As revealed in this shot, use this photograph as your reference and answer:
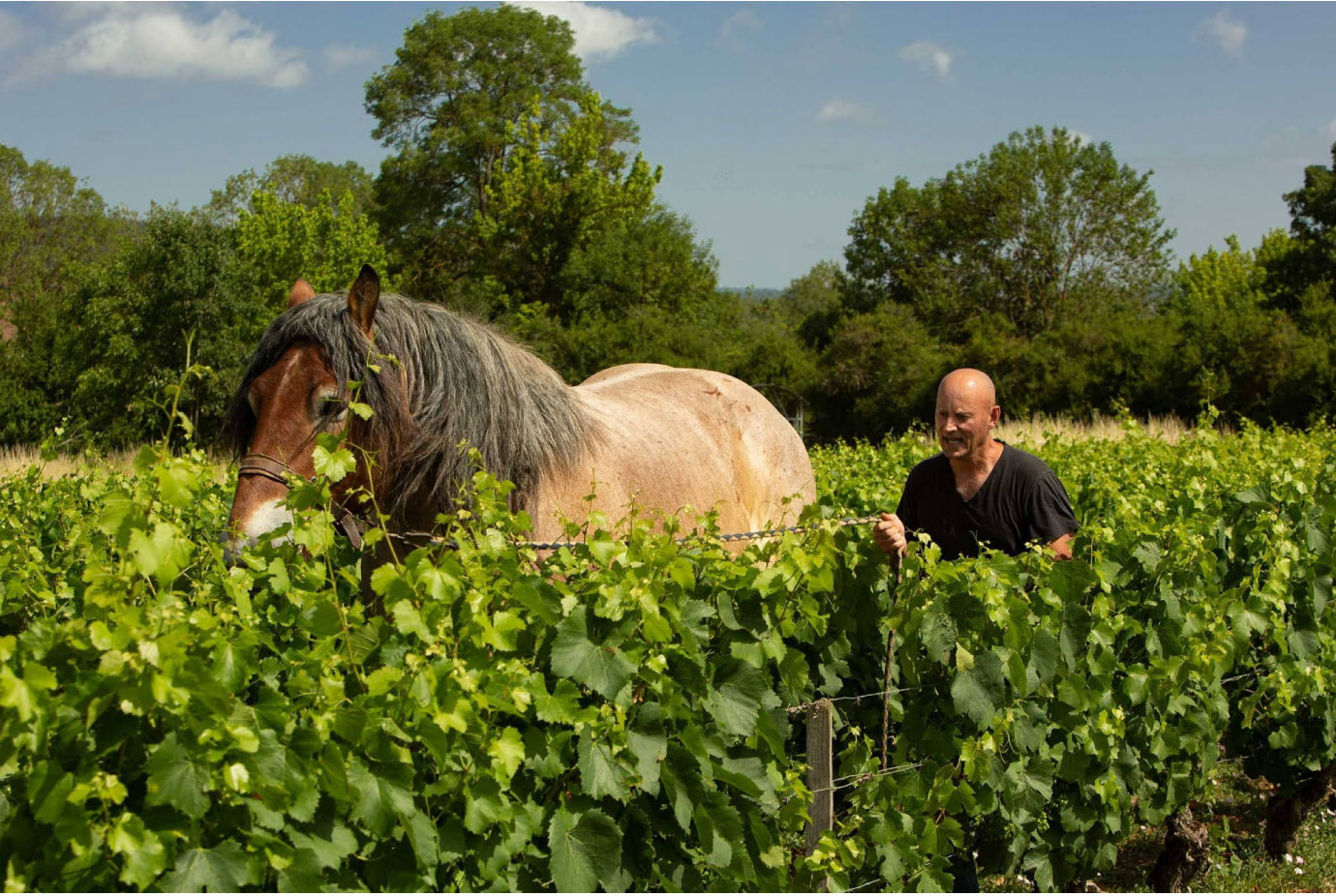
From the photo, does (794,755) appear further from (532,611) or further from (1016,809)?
(532,611)

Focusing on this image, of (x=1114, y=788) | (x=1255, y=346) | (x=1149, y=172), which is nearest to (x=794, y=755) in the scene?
(x=1114, y=788)

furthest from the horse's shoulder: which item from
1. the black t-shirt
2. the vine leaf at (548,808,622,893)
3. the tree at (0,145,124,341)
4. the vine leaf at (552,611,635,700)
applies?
the tree at (0,145,124,341)

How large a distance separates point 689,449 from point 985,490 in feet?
5.27

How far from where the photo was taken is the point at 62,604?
4.05 meters

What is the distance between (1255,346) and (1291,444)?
19084 mm

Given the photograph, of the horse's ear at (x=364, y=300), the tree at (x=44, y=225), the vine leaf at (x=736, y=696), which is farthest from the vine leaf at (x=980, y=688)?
the tree at (x=44, y=225)

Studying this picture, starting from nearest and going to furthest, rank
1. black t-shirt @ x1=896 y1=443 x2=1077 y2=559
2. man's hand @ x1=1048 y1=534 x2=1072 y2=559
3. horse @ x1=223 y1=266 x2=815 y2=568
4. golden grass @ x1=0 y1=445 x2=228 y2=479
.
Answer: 1. horse @ x1=223 y1=266 x2=815 y2=568
2. man's hand @ x1=1048 y1=534 x2=1072 y2=559
3. black t-shirt @ x1=896 y1=443 x2=1077 y2=559
4. golden grass @ x1=0 y1=445 x2=228 y2=479

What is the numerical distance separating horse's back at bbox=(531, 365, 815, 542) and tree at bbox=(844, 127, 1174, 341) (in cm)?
3937

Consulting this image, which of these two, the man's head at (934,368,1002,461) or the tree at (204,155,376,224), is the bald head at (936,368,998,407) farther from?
the tree at (204,155,376,224)

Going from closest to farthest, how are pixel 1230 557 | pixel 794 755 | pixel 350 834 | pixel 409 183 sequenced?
pixel 350 834, pixel 794 755, pixel 1230 557, pixel 409 183

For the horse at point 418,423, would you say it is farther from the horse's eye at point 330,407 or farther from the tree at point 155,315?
the tree at point 155,315

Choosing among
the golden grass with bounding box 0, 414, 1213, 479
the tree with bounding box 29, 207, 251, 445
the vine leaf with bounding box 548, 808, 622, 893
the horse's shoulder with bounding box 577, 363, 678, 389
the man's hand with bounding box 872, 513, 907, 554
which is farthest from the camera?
the tree with bounding box 29, 207, 251, 445

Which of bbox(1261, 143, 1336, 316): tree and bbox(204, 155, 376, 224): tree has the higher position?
bbox(204, 155, 376, 224): tree

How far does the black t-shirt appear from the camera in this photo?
4.08 metres
